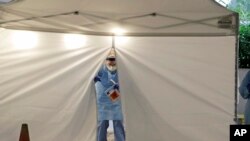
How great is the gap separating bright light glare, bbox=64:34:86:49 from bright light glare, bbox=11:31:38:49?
1.29ft

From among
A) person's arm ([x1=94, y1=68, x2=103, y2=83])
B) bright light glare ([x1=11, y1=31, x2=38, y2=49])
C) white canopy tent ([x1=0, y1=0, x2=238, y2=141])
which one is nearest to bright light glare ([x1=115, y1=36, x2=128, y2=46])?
white canopy tent ([x1=0, y1=0, x2=238, y2=141])

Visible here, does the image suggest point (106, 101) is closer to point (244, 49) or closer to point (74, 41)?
point (74, 41)

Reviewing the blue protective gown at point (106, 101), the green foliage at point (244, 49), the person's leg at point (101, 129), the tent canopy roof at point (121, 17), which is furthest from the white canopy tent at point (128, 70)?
the green foliage at point (244, 49)

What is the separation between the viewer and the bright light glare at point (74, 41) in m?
5.04

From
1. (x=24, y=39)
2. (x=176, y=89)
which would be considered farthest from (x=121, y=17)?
(x=24, y=39)

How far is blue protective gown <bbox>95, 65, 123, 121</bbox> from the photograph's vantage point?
5547 millimetres

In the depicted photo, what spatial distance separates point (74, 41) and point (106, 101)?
1.02 m

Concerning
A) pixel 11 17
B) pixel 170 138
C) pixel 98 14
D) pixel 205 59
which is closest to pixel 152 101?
pixel 170 138

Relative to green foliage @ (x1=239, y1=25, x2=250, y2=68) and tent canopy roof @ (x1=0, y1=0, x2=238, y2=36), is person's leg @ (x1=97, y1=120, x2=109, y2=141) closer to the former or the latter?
tent canopy roof @ (x1=0, y1=0, x2=238, y2=36)

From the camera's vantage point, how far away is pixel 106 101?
5559 millimetres

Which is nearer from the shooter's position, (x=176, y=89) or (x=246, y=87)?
(x=176, y=89)

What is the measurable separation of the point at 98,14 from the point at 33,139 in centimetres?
178

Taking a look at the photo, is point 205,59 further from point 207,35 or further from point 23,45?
point 23,45

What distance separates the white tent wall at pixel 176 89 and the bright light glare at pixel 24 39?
1.09 m
